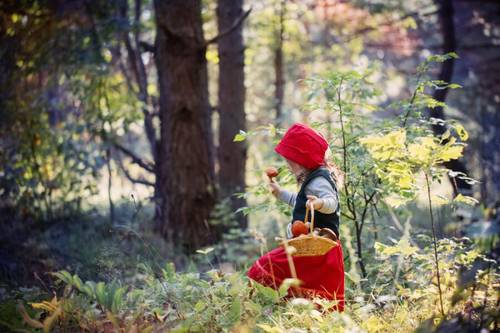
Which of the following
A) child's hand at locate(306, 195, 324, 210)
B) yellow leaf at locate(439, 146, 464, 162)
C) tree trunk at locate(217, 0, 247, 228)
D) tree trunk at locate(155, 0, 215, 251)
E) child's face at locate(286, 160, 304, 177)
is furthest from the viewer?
tree trunk at locate(217, 0, 247, 228)

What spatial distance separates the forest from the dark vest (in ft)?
0.15

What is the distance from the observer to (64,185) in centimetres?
860

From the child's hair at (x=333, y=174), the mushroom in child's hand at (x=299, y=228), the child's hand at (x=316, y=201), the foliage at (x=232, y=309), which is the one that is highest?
the child's hair at (x=333, y=174)

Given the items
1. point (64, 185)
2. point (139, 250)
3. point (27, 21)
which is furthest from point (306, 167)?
point (27, 21)

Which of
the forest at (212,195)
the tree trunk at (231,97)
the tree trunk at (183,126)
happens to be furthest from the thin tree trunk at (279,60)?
the tree trunk at (183,126)

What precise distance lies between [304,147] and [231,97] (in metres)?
5.46

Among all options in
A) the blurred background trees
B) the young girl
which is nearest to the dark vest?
the young girl

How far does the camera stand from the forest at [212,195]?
323 centimetres

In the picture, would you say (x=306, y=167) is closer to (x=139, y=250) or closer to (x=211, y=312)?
(x=211, y=312)

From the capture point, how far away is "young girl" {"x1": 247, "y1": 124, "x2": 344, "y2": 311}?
3.60 meters

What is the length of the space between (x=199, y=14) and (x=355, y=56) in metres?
10.7

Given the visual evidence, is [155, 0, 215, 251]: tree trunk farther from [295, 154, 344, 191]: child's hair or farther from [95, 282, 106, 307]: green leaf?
[95, 282, 106, 307]: green leaf

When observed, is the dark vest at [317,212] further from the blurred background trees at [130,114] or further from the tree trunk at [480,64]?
the tree trunk at [480,64]

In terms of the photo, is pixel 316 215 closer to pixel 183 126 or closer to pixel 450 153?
pixel 450 153
